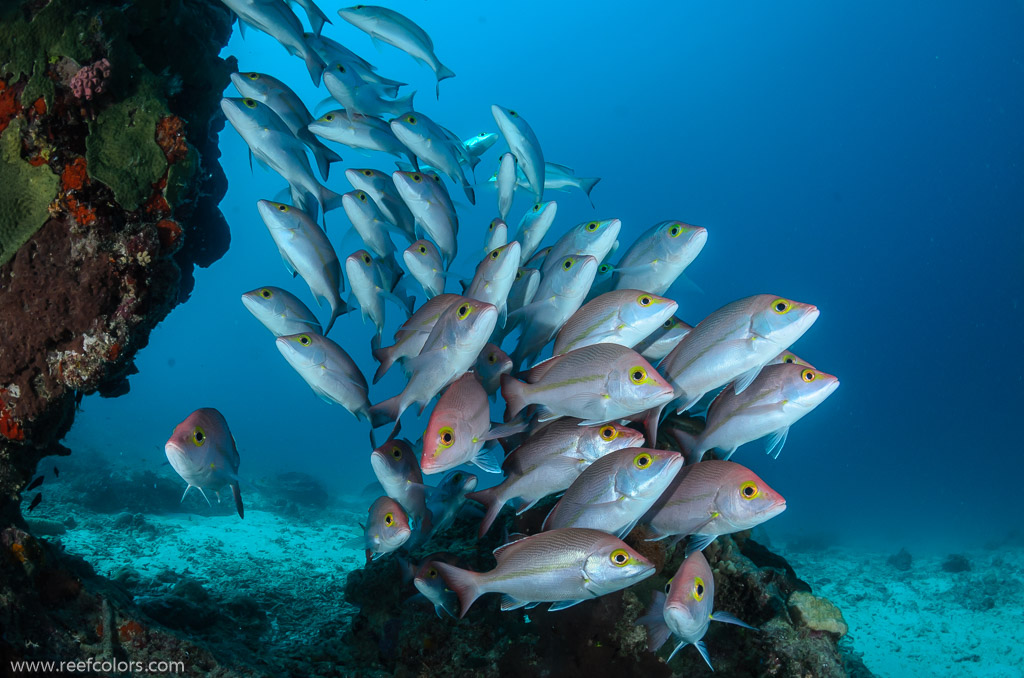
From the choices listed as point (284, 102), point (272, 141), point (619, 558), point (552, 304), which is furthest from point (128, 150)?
point (619, 558)

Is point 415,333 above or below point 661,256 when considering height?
below

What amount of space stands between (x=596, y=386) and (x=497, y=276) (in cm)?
91

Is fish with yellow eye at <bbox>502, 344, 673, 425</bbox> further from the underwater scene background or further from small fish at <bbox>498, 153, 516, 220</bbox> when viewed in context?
the underwater scene background

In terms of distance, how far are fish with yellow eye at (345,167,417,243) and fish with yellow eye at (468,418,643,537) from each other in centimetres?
236

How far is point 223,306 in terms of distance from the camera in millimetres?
133625

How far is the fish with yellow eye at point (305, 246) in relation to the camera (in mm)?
3395

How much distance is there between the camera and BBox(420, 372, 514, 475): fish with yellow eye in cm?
238

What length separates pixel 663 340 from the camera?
3.27 m

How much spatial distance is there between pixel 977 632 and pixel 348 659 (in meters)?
14.2

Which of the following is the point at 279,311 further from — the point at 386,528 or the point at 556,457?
the point at 556,457

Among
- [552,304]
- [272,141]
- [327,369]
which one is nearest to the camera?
[327,369]

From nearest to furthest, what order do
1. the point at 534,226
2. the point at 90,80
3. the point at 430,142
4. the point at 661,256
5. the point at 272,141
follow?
the point at 661,256 < the point at 90,80 < the point at 272,141 < the point at 534,226 < the point at 430,142

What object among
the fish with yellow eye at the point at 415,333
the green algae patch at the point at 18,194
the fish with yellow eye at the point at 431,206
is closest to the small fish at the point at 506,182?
the fish with yellow eye at the point at 431,206

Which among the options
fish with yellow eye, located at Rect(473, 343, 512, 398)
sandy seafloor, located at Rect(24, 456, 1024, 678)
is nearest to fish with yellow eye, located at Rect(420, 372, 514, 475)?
fish with yellow eye, located at Rect(473, 343, 512, 398)
